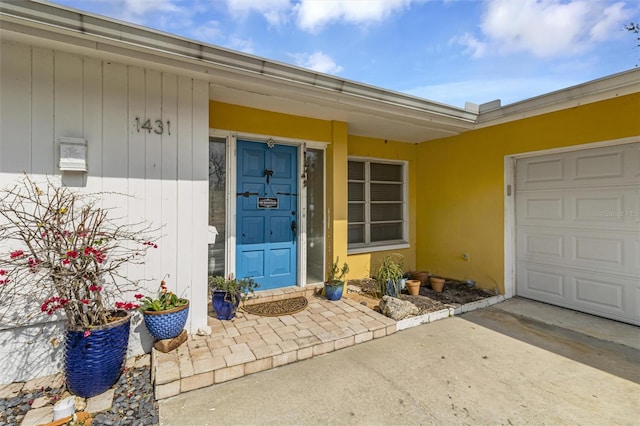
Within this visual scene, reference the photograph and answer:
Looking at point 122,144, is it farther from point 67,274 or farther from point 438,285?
point 438,285

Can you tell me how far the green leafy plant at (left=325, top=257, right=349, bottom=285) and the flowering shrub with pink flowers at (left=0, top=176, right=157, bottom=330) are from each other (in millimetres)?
2402

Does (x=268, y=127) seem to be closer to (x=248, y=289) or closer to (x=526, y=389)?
(x=248, y=289)

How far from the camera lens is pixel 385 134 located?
5.03 metres

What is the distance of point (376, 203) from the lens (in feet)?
17.9

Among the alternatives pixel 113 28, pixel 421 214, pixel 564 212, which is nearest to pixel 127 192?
pixel 113 28

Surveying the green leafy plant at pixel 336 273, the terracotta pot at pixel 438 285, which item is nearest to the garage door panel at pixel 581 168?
the terracotta pot at pixel 438 285

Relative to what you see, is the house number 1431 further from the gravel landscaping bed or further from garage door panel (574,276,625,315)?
garage door panel (574,276,625,315)

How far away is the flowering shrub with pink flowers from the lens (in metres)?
2.14

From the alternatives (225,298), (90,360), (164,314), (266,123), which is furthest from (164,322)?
(266,123)

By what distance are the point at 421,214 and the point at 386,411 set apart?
4184 millimetres

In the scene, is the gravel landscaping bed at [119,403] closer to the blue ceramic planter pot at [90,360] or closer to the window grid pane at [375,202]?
the blue ceramic planter pot at [90,360]

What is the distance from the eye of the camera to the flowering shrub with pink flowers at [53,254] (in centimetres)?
214

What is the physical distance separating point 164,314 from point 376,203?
3959 mm

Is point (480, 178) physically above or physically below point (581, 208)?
above
